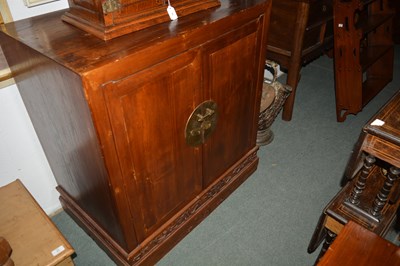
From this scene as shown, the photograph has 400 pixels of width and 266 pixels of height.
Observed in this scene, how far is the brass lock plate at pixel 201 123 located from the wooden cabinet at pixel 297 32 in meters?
1.19

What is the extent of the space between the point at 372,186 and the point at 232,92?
0.99 meters

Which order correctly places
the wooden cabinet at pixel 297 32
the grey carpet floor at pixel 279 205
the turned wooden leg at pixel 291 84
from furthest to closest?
the turned wooden leg at pixel 291 84 → the wooden cabinet at pixel 297 32 → the grey carpet floor at pixel 279 205

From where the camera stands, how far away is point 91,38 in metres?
1.24

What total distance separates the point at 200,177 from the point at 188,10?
36.0 inches

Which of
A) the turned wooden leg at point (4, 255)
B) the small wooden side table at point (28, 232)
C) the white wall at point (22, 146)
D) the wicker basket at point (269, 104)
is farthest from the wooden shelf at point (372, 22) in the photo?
the turned wooden leg at point (4, 255)

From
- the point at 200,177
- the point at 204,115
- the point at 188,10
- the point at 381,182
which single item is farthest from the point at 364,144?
the point at 188,10

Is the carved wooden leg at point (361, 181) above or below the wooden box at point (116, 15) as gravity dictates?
below

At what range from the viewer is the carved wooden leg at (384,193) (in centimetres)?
150

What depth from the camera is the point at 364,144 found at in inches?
56.9

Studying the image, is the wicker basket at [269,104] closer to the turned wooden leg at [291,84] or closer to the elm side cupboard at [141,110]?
the turned wooden leg at [291,84]

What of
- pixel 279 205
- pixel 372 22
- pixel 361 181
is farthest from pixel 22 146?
pixel 372 22

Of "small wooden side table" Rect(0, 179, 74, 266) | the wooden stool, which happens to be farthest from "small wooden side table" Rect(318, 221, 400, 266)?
"small wooden side table" Rect(0, 179, 74, 266)

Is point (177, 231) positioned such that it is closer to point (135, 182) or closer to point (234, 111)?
point (135, 182)

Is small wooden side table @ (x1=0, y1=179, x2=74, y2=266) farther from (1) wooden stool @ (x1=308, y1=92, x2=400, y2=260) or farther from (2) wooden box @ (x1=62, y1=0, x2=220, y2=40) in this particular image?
(1) wooden stool @ (x1=308, y1=92, x2=400, y2=260)
